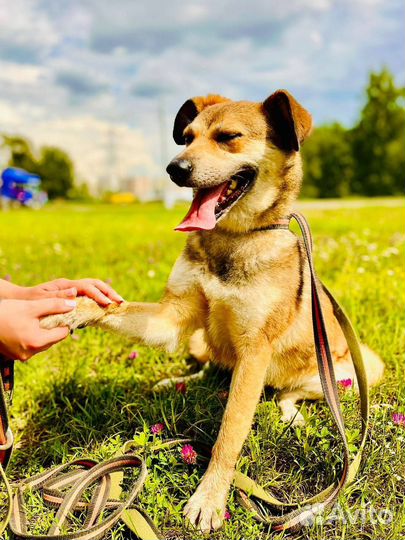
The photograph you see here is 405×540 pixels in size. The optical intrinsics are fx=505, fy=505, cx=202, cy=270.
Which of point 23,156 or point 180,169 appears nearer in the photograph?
point 180,169

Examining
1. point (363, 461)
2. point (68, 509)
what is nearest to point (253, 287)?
point (363, 461)

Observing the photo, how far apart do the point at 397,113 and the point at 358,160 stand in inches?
263

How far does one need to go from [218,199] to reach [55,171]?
74491 millimetres

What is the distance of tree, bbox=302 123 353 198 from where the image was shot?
2233 inches

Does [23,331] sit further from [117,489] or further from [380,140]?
[380,140]

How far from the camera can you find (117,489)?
2.29 m

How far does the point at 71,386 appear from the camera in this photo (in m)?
3.30

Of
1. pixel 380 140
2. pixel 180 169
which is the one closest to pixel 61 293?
pixel 180 169

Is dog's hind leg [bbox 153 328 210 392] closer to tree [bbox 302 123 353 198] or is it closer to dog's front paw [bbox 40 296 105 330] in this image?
dog's front paw [bbox 40 296 105 330]

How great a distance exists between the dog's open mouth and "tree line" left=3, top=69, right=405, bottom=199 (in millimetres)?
42290

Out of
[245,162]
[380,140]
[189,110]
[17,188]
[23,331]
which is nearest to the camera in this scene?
[23,331]

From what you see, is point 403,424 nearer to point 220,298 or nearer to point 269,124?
point 220,298

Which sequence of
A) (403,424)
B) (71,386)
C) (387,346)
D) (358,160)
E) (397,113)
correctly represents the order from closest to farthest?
(403,424)
(71,386)
(387,346)
(397,113)
(358,160)

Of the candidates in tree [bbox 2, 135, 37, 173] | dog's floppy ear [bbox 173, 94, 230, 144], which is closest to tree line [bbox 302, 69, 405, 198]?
tree [bbox 2, 135, 37, 173]
